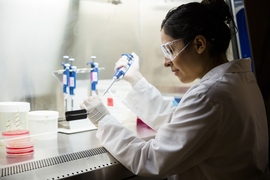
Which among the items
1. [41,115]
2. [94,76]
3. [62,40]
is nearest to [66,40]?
[62,40]

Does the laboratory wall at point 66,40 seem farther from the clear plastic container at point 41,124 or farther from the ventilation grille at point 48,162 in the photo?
the ventilation grille at point 48,162

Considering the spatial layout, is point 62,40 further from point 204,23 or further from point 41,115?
point 204,23

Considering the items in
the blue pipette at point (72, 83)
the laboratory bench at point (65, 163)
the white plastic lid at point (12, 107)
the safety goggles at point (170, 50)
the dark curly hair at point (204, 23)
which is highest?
the dark curly hair at point (204, 23)

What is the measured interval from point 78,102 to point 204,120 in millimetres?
829

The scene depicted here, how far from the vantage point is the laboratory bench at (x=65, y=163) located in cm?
91

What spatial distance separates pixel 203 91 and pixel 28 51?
94cm

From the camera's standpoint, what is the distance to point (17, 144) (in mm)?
1098

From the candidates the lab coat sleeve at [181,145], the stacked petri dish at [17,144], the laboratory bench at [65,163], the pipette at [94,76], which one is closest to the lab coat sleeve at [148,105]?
the pipette at [94,76]

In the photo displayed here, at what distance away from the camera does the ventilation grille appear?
2.99 ft

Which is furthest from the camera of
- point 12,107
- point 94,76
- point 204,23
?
point 94,76

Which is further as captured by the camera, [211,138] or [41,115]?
[41,115]

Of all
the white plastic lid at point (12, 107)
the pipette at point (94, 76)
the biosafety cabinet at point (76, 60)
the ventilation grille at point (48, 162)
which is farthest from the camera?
the pipette at point (94, 76)

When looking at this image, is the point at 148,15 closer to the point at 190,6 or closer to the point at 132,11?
the point at 132,11

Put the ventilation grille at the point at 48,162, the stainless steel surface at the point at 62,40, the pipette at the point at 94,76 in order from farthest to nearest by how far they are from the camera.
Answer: the pipette at the point at 94,76 < the stainless steel surface at the point at 62,40 < the ventilation grille at the point at 48,162
